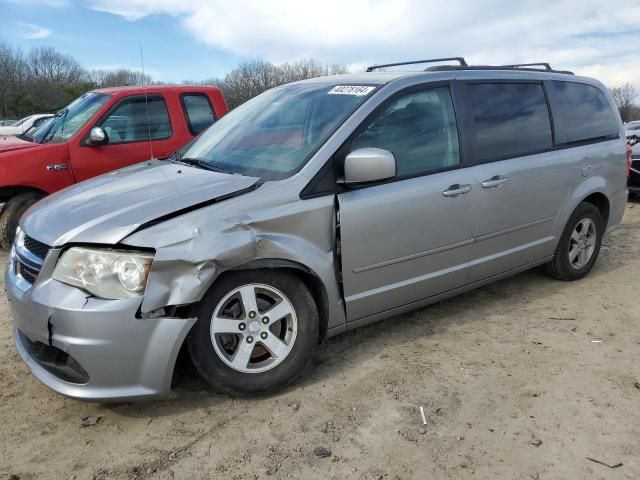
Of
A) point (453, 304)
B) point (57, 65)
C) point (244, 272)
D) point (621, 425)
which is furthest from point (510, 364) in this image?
point (57, 65)

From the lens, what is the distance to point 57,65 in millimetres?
70688

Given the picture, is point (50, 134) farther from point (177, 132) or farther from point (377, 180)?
point (377, 180)

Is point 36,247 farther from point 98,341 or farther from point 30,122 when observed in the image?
point 30,122

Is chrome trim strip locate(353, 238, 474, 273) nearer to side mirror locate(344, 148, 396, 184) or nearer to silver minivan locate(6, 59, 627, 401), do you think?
silver minivan locate(6, 59, 627, 401)

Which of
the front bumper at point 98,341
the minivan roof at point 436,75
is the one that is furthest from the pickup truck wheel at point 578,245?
the front bumper at point 98,341

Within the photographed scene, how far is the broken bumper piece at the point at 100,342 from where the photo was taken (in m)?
2.49

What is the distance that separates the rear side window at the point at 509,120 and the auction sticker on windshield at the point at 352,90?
2.70ft

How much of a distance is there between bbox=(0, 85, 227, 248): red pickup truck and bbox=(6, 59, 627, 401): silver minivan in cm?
254

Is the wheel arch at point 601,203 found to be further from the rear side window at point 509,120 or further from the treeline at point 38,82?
the treeline at point 38,82

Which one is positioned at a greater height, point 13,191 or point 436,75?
point 436,75

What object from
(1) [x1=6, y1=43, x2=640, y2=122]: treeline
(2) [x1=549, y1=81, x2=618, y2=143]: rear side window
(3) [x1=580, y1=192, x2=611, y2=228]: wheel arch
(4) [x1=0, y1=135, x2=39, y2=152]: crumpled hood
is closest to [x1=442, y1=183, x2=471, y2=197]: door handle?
(2) [x1=549, y1=81, x2=618, y2=143]: rear side window

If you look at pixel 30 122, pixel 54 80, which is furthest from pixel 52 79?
pixel 30 122

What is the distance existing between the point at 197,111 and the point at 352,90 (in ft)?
12.6

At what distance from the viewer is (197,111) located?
684 cm
